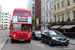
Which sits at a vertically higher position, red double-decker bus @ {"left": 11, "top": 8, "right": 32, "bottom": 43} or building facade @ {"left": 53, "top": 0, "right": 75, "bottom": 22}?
building facade @ {"left": 53, "top": 0, "right": 75, "bottom": 22}

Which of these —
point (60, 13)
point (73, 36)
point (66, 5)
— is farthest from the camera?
point (60, 13)

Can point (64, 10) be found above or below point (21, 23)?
above

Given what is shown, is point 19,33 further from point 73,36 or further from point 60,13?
point 60,13

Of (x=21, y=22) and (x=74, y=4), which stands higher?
(x=74, y=4)

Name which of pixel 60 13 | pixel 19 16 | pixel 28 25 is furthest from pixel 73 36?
pixel 19 16

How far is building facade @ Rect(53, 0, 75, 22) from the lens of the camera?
25.0m

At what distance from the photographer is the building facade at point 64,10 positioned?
24962 millimetres

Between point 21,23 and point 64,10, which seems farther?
point 64,10

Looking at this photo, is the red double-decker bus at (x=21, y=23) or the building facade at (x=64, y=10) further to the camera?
the building facade at (x=64, y=10)

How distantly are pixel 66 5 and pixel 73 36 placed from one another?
25.5 ft

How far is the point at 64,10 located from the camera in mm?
28266

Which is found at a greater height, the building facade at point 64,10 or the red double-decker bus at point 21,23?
the building facade at point 64,10

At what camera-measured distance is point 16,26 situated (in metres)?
14.9

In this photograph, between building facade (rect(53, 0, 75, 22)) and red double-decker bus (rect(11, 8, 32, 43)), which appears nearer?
red double-decker bus (rect(11, 8, 32, 43))
